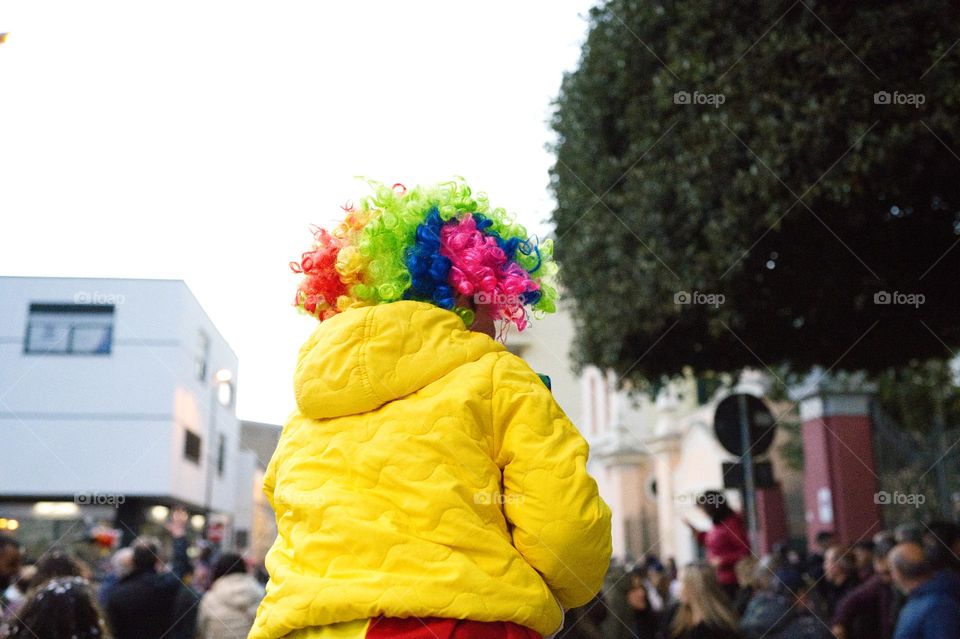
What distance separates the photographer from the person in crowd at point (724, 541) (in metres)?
6.56

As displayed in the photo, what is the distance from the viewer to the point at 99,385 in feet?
23.7

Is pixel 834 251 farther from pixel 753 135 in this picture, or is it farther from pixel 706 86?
pixel 706 86

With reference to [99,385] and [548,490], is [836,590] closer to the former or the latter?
[99,385]

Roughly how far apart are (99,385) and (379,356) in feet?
19.6

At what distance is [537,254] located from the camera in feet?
8.10

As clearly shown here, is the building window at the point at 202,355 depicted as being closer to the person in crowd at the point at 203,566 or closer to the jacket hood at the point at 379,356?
the person in crowd at the point at 203,566

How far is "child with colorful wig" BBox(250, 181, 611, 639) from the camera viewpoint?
182 centimetres

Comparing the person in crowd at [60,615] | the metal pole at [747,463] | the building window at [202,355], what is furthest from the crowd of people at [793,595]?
the building window at [202,355]

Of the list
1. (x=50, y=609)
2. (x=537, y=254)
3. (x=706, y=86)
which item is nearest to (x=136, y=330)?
(x=50, y=609)

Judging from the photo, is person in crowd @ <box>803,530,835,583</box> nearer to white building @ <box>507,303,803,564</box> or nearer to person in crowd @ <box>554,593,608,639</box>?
person in crowd @ <box>554,593,608,639</box>

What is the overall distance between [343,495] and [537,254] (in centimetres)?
90

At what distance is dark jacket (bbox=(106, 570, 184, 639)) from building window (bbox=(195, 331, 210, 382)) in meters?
1.83

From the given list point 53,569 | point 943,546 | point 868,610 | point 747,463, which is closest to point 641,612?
point 747,463

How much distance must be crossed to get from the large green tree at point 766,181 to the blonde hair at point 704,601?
316 cm
